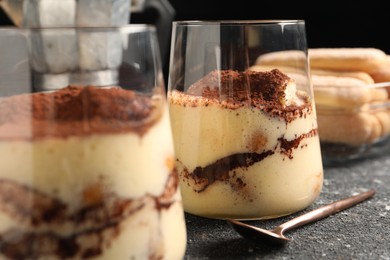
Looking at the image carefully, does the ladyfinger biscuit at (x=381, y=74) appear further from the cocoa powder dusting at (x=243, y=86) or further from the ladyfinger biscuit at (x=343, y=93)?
the cocoa powder dusting at (x=243, y=86)

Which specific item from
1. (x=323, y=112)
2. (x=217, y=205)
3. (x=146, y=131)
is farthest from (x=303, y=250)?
(x=323, y=112)

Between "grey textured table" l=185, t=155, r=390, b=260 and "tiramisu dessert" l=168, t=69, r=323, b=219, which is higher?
"tiramisu dessert" l=168, t=69, r=323, b=219

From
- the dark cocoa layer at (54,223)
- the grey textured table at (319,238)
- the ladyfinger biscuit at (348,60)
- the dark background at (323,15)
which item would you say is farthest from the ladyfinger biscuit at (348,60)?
the dark cocoa layer at (54,223)

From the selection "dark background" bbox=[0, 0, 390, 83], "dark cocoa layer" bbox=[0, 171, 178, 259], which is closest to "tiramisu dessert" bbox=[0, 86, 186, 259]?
"dark cocoa layer" bbox=[0, 171, 178, 259]

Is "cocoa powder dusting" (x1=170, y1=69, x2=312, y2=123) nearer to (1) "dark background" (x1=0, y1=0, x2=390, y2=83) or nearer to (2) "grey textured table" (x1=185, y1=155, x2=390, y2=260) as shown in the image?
(2) "grey textured table" (x1=185, y1=155, x2=390, y2=260)

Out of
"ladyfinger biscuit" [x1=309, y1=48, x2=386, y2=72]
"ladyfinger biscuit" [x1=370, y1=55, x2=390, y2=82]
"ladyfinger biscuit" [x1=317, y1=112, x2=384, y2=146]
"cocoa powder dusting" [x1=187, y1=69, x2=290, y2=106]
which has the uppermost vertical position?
"cocoa powder dusting" [x1=187, y1=69, x2=290, y2=106]

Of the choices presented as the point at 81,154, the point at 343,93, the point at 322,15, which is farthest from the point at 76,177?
the point at 322,15

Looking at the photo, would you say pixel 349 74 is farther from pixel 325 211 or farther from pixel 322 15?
pixel 322 15

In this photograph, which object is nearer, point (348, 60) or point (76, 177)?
point (76, 177)
